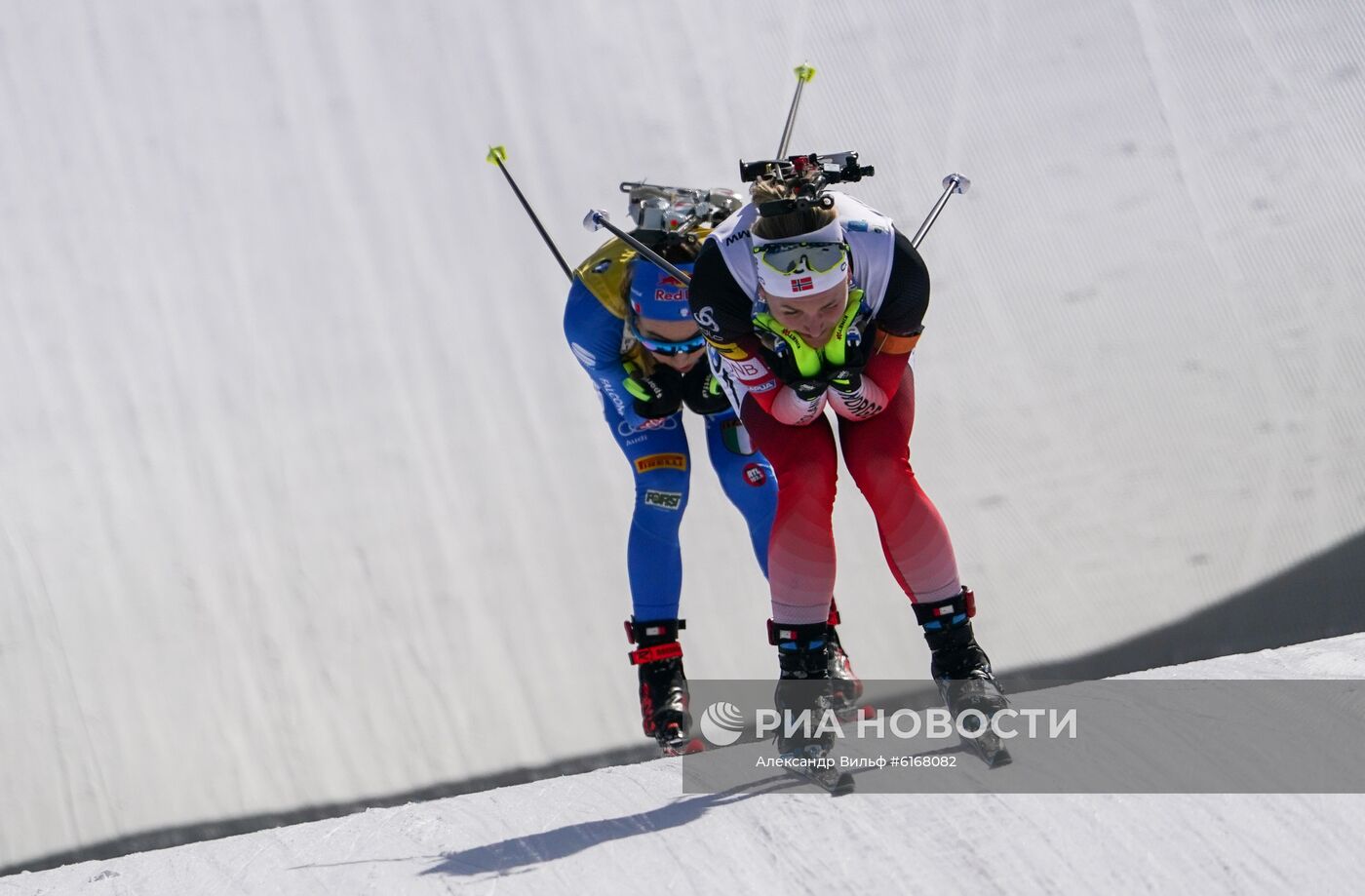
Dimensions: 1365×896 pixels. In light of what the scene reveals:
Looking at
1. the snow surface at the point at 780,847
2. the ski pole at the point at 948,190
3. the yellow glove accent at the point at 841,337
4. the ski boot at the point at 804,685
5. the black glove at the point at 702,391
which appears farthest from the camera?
the black glove at the point at 702,391

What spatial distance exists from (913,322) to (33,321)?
527 centimetres

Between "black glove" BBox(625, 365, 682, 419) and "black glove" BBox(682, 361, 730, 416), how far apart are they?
26mm

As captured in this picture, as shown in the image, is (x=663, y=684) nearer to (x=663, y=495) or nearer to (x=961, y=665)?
(x=663, y=495)

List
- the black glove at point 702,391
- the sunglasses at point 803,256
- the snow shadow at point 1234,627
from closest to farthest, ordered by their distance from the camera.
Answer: the sunglasses at point 803,256 < the black glove at point 702,391 < the snow shadow at point 1234,627

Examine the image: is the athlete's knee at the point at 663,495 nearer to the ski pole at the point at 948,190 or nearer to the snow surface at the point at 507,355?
the snow surface at the point at 507,355

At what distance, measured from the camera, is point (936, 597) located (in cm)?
381

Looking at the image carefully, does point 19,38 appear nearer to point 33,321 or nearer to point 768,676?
point 33,321

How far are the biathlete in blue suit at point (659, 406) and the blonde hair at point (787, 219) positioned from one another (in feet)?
2.63

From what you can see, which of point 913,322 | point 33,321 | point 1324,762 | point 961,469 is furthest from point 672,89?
point 1324,762

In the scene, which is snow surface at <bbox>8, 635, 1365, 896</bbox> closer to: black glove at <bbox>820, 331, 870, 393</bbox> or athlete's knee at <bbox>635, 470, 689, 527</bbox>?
athlete's knee at <bbox>635, 470, 689, 527</bbox>

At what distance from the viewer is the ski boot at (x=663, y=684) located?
4.53 meters

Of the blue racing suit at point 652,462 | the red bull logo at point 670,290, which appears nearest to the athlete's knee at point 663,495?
the blue racing suit at point 652,462

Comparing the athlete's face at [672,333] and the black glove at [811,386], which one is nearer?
the black glove at [811,386]

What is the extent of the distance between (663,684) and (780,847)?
1191mm
